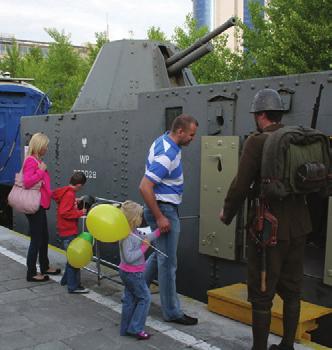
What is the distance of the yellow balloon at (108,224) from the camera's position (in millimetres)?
3643

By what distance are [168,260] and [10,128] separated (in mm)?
7815

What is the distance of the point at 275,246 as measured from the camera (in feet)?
10.4

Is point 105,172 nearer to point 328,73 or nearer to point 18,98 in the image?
point 328,73

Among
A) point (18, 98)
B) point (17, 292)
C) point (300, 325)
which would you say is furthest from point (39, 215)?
point (18, 98)

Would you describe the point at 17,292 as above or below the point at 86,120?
below

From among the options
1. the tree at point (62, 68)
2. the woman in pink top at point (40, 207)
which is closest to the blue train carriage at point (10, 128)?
the woman in pink top at point (40, 207)

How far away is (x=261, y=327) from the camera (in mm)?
3230

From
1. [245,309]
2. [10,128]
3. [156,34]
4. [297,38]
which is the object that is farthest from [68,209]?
[156,34]

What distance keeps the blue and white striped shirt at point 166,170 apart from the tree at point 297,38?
1046 cm

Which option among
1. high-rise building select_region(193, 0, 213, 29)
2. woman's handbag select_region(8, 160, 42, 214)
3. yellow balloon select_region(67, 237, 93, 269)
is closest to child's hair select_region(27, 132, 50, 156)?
woman's handbag select_region(8, 160, 42, 214)

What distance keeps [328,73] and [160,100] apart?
1.97 metres

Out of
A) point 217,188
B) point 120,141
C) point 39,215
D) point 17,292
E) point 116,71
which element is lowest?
point 17,292

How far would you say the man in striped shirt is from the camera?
12.3 feet

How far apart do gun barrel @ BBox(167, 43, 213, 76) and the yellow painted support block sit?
3128 millimetres
